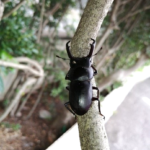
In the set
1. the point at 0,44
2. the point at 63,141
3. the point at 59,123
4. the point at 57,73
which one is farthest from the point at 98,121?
the point at 59,123

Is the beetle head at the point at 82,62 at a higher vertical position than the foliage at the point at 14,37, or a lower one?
higher

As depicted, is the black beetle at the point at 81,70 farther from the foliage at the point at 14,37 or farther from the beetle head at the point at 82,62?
the foliage at the point at 14,37

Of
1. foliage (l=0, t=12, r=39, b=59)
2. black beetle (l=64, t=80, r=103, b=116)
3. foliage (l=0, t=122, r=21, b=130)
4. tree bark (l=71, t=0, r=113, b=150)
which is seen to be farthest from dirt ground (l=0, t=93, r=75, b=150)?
tree bark (l=71, t=0, r=113, b=150)

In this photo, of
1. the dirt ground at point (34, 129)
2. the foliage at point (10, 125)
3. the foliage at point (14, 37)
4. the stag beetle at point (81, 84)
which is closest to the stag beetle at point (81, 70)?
the stag beetle at point (81, 84)

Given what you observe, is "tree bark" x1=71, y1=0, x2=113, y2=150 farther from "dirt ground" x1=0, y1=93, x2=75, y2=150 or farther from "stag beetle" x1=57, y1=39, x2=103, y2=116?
"dirt ground" x1=0, y1=93, x2=75, y2=150

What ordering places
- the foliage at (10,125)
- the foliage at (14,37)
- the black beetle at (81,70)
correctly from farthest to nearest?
1. the foliage at (10,125)
2. the foliage at (14,37)
3. the black beetle at (81,70)

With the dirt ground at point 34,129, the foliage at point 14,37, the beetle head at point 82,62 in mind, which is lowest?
the dirt ground at point 34,129

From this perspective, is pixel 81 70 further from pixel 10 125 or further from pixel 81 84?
pixel 10 125
